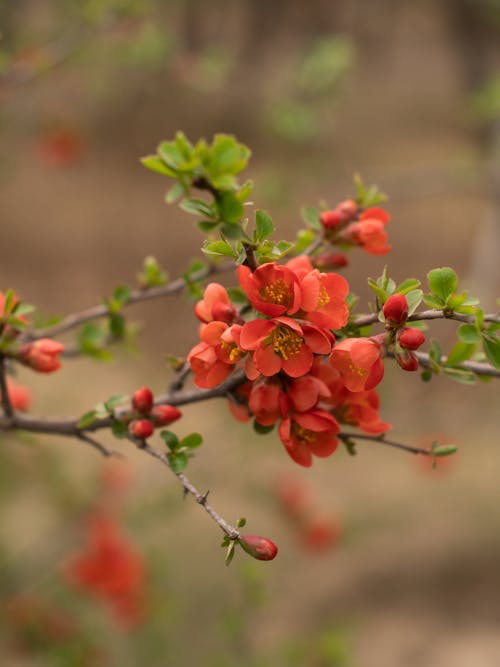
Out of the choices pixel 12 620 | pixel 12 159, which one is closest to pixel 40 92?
pixel 12 159

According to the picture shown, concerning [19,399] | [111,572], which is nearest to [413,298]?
[19,399]

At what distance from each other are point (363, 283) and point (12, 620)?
1943 mm

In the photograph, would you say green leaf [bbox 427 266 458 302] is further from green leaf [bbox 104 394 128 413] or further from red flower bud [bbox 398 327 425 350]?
green leaf [bbox 104 394 128 413]

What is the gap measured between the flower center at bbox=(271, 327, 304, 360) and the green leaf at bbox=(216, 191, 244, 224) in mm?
109

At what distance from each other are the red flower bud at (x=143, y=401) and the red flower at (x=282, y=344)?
0.51 ft

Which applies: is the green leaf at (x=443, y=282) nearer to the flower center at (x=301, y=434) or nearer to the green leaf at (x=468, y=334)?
the green leaf at (x=468, y=334)

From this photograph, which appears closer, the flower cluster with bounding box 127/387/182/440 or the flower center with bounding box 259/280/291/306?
the flower center with bounding box 259/280/291/306

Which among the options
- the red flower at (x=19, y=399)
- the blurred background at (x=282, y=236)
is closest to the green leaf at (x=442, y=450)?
the red flower at (x=19, y=399)

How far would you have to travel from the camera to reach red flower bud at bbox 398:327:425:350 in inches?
16.9

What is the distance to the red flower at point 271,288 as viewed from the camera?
429mm

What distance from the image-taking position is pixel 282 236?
294 centimetres

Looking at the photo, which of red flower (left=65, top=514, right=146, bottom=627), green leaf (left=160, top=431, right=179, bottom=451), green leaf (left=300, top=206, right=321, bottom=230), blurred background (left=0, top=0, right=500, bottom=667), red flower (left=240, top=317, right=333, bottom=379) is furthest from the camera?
blurred background (left=0, top=0, right=500, bottom=667)

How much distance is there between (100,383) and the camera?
343 centimetres

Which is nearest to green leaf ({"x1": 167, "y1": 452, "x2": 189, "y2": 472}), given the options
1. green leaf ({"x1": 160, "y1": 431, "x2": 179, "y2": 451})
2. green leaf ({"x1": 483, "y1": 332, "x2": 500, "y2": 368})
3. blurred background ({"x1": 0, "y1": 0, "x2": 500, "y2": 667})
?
green leaf ({"x1": 160, "y1": 431, "x2": 179, "y2": 451})
